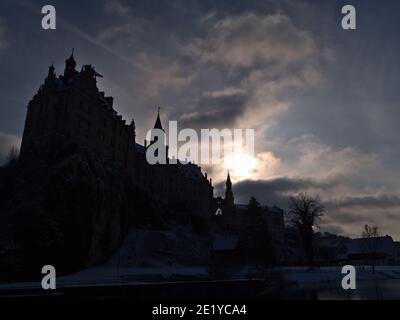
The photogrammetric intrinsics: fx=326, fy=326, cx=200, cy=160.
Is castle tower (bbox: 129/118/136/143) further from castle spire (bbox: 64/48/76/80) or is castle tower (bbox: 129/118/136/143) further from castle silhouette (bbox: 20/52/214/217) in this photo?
castle spire (bbox: 64/48/76/80)

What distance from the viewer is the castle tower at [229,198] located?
143125 mm

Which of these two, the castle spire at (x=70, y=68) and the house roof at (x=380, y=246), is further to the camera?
the house roof at (x=380, y=246)

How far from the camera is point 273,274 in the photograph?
50531 mm

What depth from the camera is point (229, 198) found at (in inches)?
5782

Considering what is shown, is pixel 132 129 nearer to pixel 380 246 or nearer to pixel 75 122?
pixel 75 122

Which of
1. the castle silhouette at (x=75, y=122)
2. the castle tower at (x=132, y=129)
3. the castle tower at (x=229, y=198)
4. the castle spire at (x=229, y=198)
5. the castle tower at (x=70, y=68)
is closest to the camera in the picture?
the castle silhouette at (x=75, y=122)

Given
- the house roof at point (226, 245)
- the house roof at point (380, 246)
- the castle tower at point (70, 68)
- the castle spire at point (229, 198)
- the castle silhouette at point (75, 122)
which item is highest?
the castle tower at point (70, 68)

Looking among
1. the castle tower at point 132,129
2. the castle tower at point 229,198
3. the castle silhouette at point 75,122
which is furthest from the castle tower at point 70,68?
the castle tower at point 229,198

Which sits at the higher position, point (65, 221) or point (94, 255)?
point (65, 221)

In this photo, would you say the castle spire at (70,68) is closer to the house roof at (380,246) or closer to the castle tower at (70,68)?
the castle tower at (70,68)

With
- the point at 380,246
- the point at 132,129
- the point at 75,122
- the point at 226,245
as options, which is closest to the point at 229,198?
the point at 380,246
